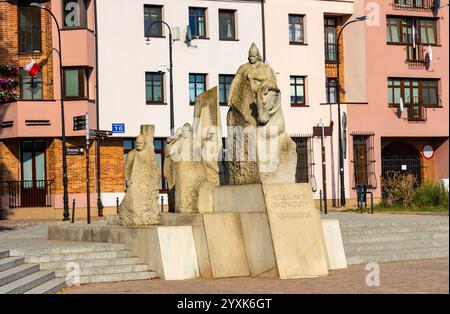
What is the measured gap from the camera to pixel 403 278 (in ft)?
49.8

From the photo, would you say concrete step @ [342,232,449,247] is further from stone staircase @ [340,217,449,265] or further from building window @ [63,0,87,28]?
building window @ [63,0,87,28]

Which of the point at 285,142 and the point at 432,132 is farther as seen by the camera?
the point at 432,132

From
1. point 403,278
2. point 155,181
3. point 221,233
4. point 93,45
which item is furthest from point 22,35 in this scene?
point 403,278

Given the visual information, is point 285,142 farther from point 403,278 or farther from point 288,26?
point 288,26

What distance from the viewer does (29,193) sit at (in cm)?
4397

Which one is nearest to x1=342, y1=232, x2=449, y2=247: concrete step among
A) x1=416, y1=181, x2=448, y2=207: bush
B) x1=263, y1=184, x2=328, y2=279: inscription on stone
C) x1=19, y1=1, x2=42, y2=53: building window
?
x1=416, y1=181, x2=448, y2=207: bush

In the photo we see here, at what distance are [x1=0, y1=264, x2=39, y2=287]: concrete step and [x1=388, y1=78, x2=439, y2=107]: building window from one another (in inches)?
1407

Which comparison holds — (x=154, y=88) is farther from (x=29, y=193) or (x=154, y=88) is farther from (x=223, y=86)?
(x=29, y=193)

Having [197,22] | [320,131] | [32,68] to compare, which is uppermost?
[197,22]

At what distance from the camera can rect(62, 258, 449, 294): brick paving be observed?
1395 centimetres

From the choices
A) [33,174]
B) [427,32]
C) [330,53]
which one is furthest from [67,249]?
[427,32]

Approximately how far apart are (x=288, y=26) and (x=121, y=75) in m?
9.38

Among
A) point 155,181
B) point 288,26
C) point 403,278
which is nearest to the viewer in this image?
point 403,278

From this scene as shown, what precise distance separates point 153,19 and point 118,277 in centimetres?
2928
